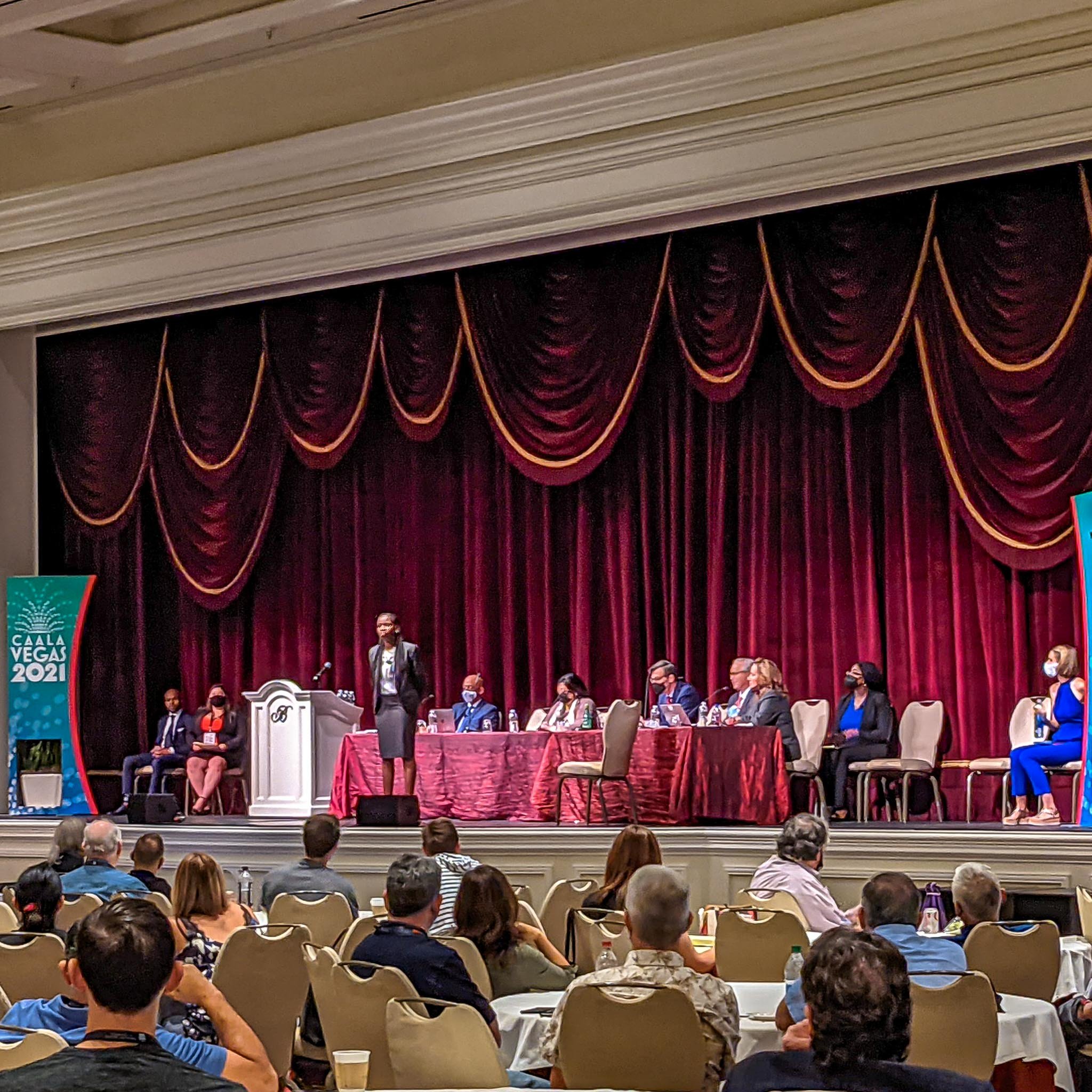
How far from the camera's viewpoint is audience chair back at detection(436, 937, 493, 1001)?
17.1 feet

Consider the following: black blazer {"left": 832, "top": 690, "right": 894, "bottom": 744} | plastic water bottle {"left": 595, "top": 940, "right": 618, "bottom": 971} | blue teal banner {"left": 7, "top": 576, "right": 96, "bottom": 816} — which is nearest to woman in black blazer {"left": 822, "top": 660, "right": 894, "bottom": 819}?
black blazer {"left": 832, "top": 690, "right": 894, "bottom": 744}

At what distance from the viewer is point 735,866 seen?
978cm

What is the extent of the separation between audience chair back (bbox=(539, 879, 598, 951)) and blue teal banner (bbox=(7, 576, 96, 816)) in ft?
22.7

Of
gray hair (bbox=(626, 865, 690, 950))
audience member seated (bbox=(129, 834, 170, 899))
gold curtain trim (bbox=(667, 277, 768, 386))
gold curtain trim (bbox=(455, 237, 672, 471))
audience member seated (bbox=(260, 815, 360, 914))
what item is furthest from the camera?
gold curtain trim (bbox=(455, 237, 672, 471))

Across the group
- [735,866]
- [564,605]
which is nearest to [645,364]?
[564,605]

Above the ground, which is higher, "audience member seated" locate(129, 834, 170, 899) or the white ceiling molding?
the white ceiling molding

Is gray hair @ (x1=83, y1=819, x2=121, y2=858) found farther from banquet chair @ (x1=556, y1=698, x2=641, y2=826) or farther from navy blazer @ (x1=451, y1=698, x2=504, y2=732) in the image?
navy blazer @ (x1=451, y1=698, x2=504, y2=732)

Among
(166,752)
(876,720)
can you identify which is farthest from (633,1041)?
(166,752)

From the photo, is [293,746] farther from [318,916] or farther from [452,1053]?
[452,1053]

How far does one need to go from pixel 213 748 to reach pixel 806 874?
7559mm

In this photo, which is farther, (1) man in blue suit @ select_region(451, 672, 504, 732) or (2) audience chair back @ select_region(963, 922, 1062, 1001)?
(1) man in blue suit @ select_region(451, 672, 504, 732)

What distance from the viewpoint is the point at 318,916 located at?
22.1 feet

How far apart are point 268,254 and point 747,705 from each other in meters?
4.76

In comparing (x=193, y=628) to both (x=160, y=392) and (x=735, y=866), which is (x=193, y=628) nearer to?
(x=160, y=392)
